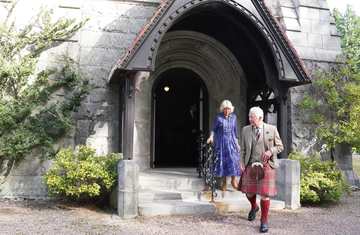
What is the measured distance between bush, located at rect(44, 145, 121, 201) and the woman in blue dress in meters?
1.93

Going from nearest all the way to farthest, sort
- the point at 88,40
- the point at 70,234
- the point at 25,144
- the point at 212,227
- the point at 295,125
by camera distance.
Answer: the point at 70,234
the point at 212,227
the point at 25,144
the point at 88,40
the point at 295,125

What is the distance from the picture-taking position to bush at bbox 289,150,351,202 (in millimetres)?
5820

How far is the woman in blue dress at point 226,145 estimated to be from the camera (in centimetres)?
573

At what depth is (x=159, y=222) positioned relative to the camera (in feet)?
15.3

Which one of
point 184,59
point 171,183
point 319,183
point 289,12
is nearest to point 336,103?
point 319,183

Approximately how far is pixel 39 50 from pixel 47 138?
72.3 inches

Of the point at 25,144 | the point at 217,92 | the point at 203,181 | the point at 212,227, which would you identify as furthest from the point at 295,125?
the point at 25,144

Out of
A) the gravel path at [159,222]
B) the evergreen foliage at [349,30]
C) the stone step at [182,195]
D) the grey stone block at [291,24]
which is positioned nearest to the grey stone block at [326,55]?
the grey stone block at [291,24]

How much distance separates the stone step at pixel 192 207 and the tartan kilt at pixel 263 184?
1043 mm

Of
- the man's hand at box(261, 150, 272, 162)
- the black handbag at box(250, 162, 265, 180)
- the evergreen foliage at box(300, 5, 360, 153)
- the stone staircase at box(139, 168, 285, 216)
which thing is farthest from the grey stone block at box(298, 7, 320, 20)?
the black handbag at box(250, 162, 265, 180)

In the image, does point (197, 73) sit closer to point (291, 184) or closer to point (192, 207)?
point (291, 184)

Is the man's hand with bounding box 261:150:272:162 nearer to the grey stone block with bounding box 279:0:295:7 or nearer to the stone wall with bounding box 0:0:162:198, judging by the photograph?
the stone wall with bounding box 0:0:162:198

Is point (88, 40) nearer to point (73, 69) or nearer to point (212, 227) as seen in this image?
point (73, 69)

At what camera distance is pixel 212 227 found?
446 cm
